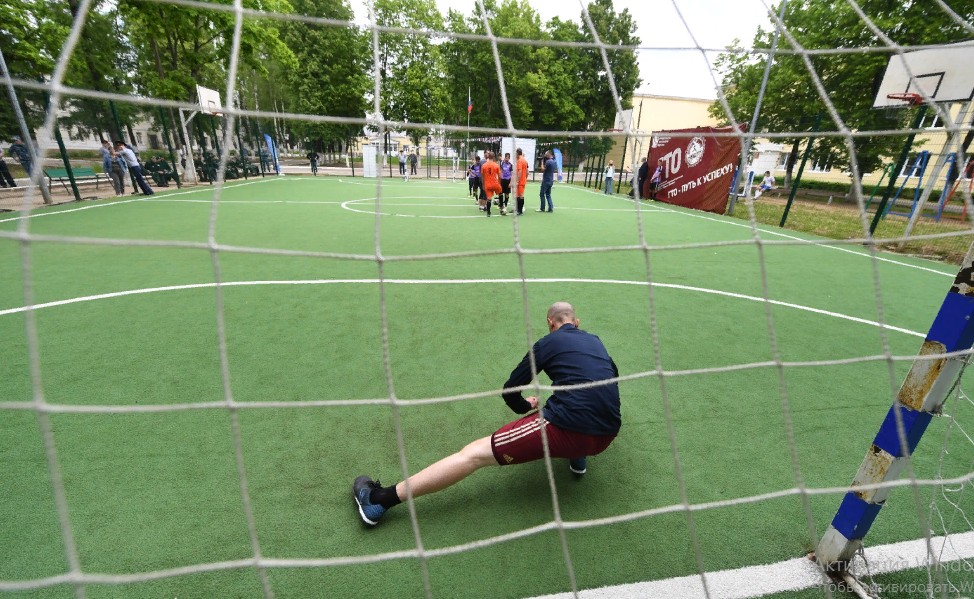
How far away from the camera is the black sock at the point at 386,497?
2193mm

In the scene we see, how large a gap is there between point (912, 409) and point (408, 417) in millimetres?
2682

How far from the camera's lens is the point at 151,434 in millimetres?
2773

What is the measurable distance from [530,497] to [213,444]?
1.98 meters

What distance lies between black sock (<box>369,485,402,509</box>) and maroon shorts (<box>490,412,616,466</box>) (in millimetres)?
542

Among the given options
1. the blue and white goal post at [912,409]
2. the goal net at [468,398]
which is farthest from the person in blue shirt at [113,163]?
the blue and white goal post at [912,409]

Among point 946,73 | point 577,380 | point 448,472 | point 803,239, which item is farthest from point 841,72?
point 448,472

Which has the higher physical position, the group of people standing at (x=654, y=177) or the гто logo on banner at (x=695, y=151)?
the гто logo on banner at (x=695, y=151)

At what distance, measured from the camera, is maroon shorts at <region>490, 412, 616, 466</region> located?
2.19 metres

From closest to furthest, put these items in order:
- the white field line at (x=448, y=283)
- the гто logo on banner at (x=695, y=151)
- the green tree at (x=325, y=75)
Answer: the white field line at (x=448, y=283) < the гто logo on banner at (x=695, y=151) < the green tree at (x=325, y=75)

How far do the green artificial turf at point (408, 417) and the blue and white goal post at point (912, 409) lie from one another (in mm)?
169

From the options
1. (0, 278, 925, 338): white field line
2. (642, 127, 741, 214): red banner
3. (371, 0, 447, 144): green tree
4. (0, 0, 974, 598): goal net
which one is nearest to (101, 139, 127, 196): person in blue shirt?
(0, 0, 974, 598): goal net

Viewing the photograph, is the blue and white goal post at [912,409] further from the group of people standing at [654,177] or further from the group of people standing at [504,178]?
the group of people standing at [654,177]

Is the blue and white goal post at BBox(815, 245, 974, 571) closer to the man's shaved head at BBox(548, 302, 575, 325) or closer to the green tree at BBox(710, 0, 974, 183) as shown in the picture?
the man's shaved head at BBox(548, 302, 575, 325)

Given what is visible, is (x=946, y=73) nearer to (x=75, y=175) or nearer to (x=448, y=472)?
(x=448, y=472)
